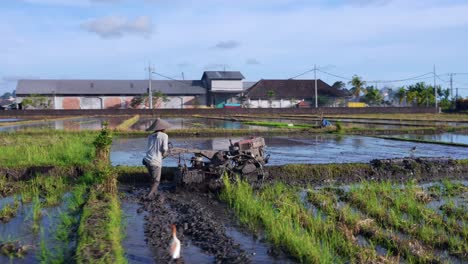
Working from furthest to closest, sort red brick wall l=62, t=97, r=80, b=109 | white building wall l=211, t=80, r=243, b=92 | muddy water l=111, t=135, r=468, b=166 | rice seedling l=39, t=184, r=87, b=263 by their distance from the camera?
1. white building wall l=211, t=80, r=243, b=92
2. red brick wall l=62, t=97, r=80, b=109
3. muddy water l=111, t=135, r=468, b=166
4. rice seedling l=39, t=184, r=87, b=263

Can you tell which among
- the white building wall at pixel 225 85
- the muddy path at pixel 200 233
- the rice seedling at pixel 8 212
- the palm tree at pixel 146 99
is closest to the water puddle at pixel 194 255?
the muddy path at pixel 200 233

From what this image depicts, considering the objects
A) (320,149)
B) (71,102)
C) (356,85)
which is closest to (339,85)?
(356,85)

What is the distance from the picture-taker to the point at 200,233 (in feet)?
18.8

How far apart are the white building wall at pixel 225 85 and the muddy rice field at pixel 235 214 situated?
42.8 metres

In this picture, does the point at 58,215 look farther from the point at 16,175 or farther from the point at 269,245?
the point at 16,175

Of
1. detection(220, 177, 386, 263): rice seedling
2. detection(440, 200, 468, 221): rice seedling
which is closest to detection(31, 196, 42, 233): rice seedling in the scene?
detection(220, 177, 386, 263): rice seedling

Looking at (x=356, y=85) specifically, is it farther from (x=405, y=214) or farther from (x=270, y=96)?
(x=405, y=214)

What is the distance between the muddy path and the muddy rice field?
0.04 ft

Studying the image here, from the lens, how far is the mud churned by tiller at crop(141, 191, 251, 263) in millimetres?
5027

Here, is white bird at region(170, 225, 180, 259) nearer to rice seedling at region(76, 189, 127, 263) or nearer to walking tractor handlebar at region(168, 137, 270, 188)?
rice seedling at region(76, 189, 127, 263)

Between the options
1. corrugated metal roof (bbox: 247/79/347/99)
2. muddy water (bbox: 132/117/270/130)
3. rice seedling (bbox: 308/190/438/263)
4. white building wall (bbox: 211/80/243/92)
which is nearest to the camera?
rice seedling (bbox: 308/190/438/263)

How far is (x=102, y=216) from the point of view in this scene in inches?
227

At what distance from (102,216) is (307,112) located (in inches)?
1418

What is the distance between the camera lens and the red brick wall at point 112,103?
51438mm
